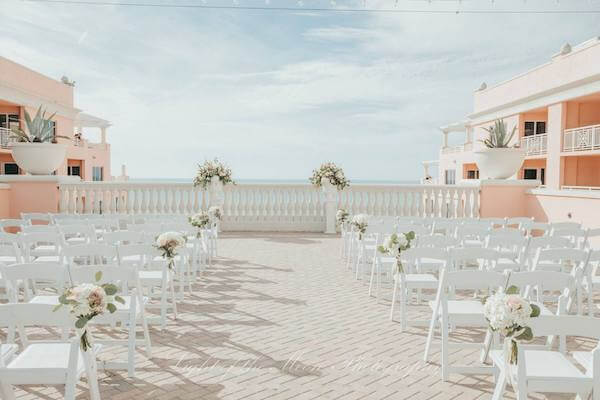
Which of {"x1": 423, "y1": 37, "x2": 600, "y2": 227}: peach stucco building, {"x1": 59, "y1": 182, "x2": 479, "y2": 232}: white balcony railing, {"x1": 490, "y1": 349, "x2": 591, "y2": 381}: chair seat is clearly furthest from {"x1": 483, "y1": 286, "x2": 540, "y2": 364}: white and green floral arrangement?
{"x1": 59, "y1": 182, "x2": 479, "y2": 232}: white balcony railing

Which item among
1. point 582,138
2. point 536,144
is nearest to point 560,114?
point 582,138

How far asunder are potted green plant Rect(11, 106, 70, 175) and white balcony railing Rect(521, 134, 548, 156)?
23093mm

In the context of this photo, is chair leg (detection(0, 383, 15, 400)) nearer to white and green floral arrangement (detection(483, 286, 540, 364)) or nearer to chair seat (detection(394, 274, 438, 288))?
white and green floral arrangement (detection(483, 286, 540, 364))

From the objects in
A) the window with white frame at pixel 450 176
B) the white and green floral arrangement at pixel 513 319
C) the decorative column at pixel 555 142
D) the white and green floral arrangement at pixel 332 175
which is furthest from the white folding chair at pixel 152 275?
the window with white frame at pixel 450 176

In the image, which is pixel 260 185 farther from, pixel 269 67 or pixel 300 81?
pixel 269 67

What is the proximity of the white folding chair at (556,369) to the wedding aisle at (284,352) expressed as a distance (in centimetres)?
83

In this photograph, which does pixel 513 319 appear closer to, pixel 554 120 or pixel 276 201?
pixel 276 201

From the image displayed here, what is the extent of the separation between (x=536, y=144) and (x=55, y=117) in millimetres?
28604

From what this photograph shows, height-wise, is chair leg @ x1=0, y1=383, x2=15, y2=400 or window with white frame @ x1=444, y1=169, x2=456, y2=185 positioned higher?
window with white frame @ x1=444, y1=169, x2=456, y2=185

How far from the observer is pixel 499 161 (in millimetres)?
12617

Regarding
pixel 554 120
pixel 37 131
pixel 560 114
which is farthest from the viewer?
pixel 554 120

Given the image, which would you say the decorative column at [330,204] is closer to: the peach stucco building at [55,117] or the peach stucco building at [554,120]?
the peach stucco building at [554,120]

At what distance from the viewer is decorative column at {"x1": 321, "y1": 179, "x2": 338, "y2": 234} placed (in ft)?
45.1

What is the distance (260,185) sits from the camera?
1407 cm
